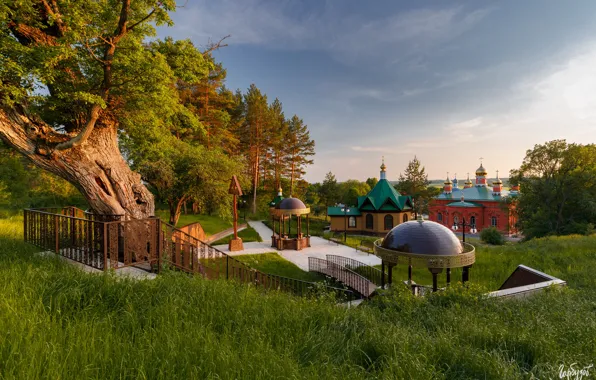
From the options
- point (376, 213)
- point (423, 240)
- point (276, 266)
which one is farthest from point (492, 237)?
point (423, 240)

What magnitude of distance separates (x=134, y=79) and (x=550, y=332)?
31.1ft

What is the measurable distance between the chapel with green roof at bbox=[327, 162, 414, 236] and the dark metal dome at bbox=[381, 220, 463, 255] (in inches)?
745

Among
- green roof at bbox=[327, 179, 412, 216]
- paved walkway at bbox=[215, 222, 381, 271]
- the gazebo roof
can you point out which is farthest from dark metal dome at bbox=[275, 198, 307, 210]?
green roof at bbox=[327, 179, 412, 216]

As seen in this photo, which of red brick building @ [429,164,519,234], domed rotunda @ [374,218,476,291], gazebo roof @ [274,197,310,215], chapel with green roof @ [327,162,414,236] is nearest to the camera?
domed rotunda @ [374,218,476,291]

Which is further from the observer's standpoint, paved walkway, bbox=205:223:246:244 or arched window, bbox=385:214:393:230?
arched window, bbox=385:214:393:230

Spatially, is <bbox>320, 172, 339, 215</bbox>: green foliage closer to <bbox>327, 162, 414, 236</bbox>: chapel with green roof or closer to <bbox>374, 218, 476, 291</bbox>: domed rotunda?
<bbox>327, 162, 414, 236</bbox>: chapel with green roof

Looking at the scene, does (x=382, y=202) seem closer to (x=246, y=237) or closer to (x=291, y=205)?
(x=291, y=205)

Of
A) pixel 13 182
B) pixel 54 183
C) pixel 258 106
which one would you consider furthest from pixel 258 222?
pixel 13 182

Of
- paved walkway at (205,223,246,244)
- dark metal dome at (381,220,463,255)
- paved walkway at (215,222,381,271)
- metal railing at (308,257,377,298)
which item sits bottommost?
paved walkway at (215,222,381,271)

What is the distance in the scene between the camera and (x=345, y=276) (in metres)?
10.6

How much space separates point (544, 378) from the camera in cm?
222

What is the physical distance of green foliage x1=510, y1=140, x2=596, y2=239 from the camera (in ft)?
75.3

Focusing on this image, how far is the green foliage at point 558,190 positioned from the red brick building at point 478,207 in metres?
6.94

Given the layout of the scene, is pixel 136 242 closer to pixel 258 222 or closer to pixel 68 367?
pixel 68 367
